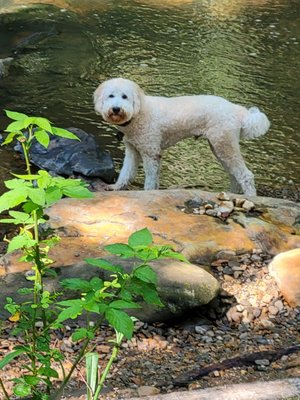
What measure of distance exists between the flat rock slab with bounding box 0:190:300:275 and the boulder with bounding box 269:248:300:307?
30 cm

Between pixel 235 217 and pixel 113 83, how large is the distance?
1.53m

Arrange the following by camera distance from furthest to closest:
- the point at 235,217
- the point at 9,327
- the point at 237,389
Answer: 1. the point at 235,217
2. the point at 9,327
3. the point at 237,389

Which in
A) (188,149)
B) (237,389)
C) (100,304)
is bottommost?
(188,149)

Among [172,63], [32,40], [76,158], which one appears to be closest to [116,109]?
[76,158]

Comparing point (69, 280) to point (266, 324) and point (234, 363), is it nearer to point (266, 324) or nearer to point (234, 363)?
point (234, 363)

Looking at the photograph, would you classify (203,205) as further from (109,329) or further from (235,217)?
(109,329)

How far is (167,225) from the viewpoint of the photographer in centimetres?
434

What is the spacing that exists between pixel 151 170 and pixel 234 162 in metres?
0.69

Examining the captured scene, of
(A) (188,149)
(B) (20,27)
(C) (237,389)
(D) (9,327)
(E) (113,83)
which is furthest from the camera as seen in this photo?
(B) (20,27)

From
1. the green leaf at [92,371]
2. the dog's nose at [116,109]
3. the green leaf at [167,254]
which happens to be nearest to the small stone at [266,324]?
the green leaf at [92,371]

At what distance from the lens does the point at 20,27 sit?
33.4 feet

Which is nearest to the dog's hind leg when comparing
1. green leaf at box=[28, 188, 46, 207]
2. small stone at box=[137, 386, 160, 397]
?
small stone at box=[137, 386, 160, 397]

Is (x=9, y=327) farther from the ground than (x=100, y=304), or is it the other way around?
(x=100, y=304)

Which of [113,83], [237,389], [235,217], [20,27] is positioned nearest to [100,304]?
[237,389]
